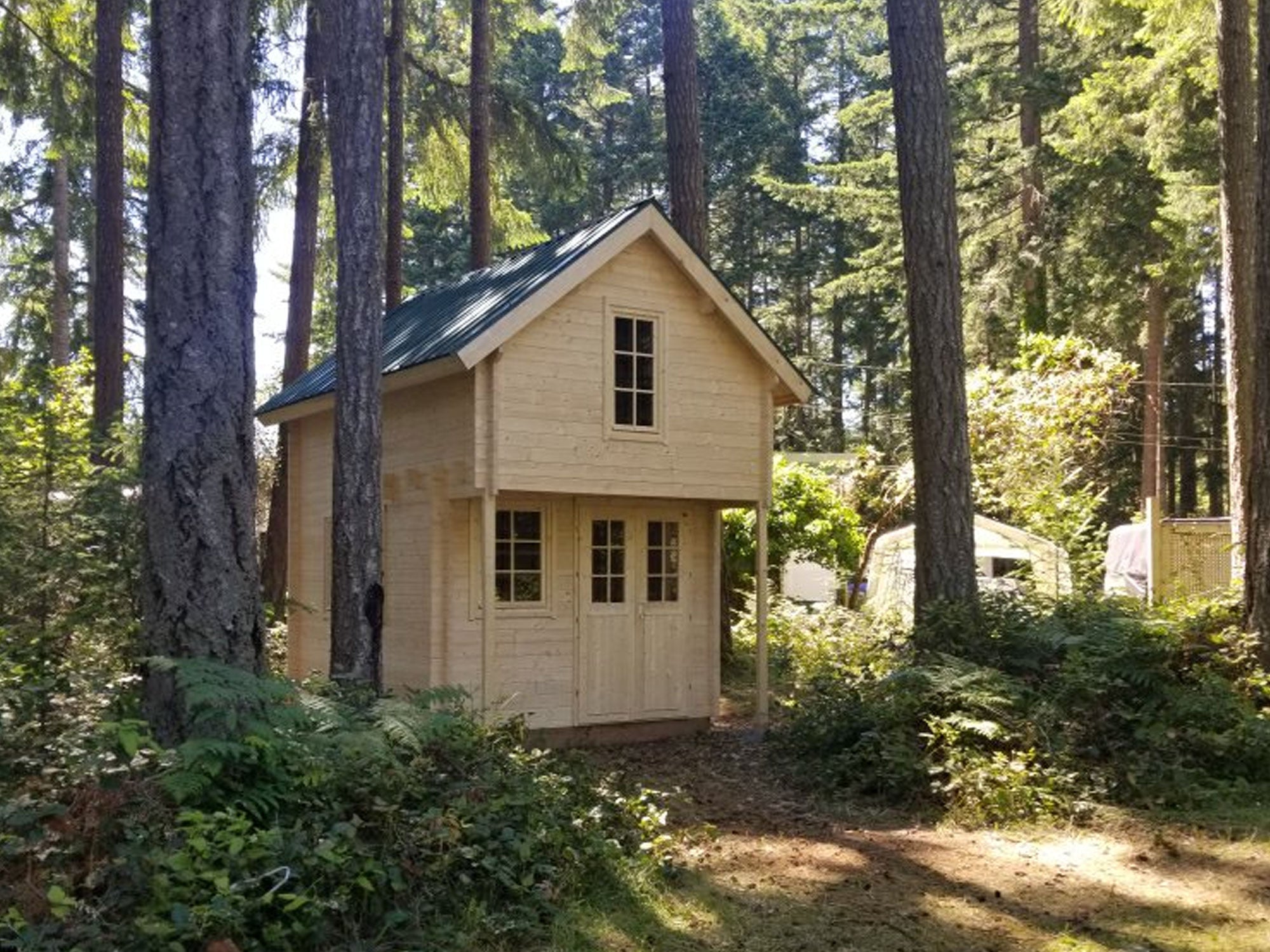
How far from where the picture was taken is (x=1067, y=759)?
8.73m

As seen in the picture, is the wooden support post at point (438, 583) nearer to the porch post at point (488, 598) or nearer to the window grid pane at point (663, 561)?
the porch post at point (488, 598)

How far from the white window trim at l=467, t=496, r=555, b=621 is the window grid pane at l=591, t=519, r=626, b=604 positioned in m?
0.53

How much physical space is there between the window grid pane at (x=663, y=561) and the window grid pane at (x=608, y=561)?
14.0 inches

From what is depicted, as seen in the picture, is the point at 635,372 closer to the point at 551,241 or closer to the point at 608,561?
the point at 608,561

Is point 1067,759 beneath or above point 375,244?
beneath

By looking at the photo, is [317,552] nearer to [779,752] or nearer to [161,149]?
[779,752]

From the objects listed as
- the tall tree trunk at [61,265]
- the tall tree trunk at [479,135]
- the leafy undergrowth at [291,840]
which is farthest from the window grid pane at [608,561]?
the tall tree trunk at [61,265]

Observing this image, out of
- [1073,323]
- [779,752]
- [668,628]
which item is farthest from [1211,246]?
[779,752]

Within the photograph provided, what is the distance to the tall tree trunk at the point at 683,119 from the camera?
54.0 ft

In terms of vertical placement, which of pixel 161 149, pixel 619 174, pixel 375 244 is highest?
pixel 619 174

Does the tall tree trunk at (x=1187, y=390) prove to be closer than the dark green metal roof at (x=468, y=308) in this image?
No

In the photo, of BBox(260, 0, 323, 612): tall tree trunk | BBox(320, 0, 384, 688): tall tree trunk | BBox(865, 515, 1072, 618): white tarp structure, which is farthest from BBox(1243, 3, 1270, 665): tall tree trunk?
BBox(260, 0, 323, 612): tall tree trunk

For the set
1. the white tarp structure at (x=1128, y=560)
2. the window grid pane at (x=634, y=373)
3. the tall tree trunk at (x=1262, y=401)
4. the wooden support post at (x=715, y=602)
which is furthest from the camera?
the white tarp structure at (x=1128, y=560)

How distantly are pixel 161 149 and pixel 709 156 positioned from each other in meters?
38.6
